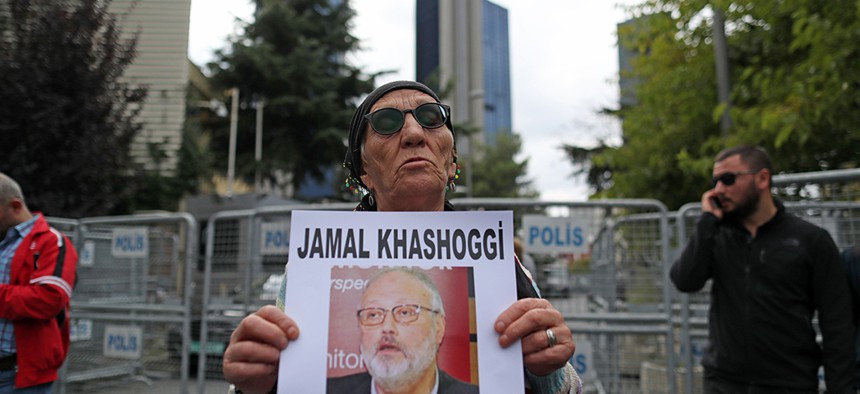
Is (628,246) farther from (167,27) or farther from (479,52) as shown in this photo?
(479,52)

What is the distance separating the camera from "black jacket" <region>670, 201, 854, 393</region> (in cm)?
281

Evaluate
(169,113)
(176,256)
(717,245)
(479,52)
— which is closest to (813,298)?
(717,245)

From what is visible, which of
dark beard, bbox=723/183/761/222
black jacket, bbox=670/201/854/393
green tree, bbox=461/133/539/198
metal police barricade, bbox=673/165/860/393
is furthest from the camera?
green tree, bbox=461/133/539/198

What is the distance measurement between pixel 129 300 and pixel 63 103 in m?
3.50

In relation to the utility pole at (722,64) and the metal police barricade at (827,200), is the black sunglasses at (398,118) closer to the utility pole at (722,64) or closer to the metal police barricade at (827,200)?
the metal police barricade at (827,200)

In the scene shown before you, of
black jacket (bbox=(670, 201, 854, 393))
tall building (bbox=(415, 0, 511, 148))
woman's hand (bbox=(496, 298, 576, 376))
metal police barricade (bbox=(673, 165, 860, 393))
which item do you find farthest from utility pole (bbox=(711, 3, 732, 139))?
tall building (bbox=(415, 0, 511, 148))

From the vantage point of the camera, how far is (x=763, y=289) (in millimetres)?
2953

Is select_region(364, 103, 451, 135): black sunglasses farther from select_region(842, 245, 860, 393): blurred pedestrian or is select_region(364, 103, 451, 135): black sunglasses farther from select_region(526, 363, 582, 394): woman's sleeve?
select_region(842, 245, 860, 393): blurred pedestrian

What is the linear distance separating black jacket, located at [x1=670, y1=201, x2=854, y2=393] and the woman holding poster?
198cm

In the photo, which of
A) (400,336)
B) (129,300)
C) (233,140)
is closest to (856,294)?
(400,336)

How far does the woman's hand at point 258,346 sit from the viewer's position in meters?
1.14

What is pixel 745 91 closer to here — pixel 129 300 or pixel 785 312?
pixel 785 312

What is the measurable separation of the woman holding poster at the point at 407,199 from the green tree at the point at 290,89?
788 inches

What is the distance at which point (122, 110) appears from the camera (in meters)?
10.0
